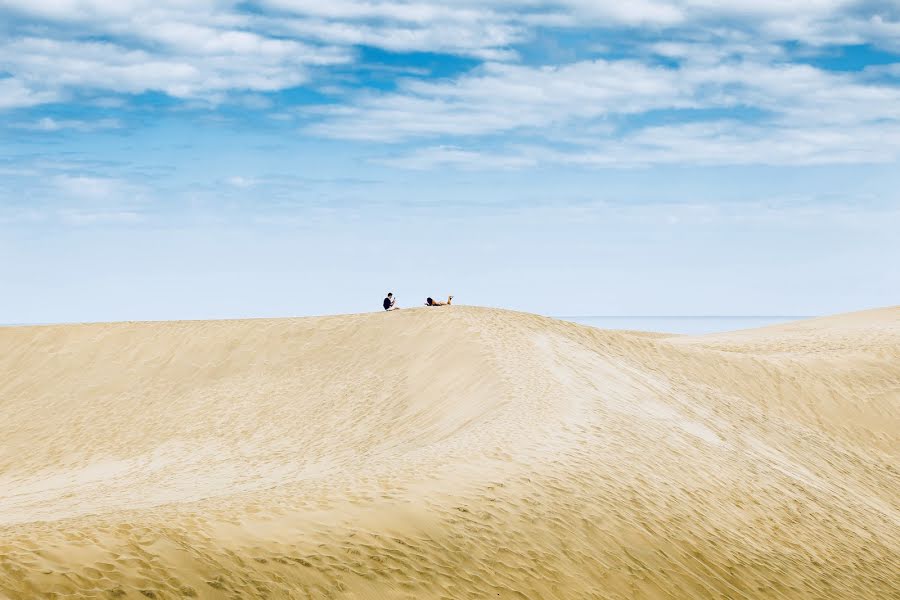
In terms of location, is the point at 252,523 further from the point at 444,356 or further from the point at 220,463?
the point at 444,356

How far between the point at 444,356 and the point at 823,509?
1178 cm

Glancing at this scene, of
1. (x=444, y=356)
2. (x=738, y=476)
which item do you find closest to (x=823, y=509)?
(x=738, y=476)

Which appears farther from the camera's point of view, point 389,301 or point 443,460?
point 389,301

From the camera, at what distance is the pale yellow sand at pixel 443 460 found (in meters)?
10.6

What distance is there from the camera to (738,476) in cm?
1931

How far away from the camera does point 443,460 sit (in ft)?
50.9

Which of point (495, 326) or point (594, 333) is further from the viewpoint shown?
point (594, 333)

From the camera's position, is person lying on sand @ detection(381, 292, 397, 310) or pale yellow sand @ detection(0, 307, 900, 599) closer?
pale yellow sand @ detection(0, 307, 900, 599)

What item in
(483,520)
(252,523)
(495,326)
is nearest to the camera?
(252,523)

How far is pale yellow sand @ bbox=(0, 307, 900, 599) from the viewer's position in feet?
34.6

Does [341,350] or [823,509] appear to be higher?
[341,350]

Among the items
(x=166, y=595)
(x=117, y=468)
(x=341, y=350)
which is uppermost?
(x=341, y=350)

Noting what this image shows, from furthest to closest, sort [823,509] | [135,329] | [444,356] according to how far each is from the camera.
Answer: [135,329] < [444,356] < [823,509]

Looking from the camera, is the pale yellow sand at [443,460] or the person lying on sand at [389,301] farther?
the person lying on sand at [389,301]
